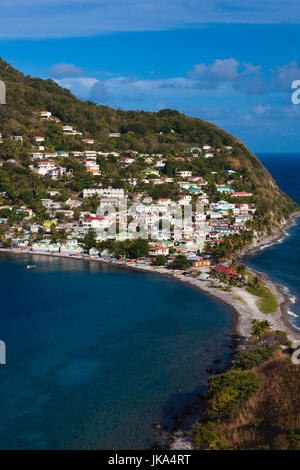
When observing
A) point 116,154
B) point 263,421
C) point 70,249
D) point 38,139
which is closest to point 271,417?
point 263,421

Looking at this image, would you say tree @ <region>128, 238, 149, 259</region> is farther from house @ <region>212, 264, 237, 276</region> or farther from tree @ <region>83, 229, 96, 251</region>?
house @ <region>212, 264, 237, 276</region>

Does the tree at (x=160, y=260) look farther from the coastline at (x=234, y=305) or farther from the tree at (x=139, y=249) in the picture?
the tree at (x=139, y=249)

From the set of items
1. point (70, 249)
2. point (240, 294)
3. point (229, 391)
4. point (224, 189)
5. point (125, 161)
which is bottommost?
point (229, 391)

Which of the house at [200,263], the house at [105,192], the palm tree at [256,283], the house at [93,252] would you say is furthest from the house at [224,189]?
the palm tree at [256,283]

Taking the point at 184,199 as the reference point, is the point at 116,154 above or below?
above

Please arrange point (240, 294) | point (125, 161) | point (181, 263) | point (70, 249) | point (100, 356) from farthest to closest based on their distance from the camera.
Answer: point (125, 161) → point (70, 249) → point (181, 263) → point (240, 294) → point (100, 356)

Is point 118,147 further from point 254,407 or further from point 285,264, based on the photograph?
point 254,407

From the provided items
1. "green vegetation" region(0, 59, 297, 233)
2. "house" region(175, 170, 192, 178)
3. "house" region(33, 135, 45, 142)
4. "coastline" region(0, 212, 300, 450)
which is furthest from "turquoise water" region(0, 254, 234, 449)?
"house" region(33, 135, 45, 142)

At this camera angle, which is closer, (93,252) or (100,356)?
(100,356)
